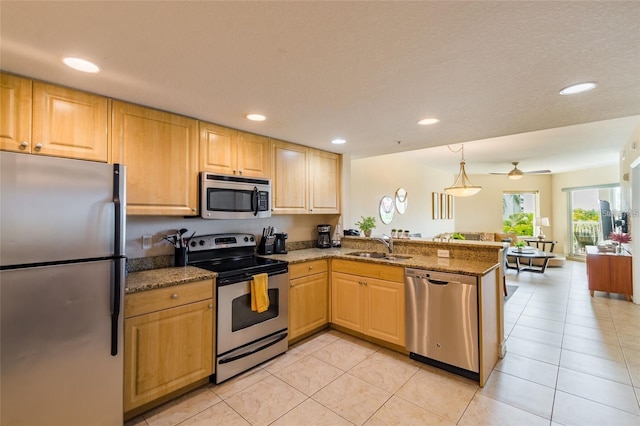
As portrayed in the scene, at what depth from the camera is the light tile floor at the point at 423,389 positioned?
197 cm

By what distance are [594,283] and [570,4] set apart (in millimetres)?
5230

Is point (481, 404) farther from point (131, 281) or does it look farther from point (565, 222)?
point (565, 222)

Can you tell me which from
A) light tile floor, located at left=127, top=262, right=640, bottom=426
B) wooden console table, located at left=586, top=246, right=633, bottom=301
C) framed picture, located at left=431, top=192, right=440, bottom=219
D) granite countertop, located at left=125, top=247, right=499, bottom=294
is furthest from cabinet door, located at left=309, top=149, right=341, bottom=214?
framed picture, located at left=431, top=192, right=440, bottom=219

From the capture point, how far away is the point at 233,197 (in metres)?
2.79

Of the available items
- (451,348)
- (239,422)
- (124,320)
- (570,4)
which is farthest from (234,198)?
(570,4)

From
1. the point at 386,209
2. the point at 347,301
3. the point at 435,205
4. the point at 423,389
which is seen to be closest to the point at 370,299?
the point at 347,301

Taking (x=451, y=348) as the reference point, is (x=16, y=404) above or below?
above

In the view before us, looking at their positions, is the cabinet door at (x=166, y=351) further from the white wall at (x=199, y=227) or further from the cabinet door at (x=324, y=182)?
the cabinet door at (x=324, y=182)

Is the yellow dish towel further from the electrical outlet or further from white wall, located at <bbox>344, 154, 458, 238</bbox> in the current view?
white wall, located at <bbox>344, 154, 458, 238</bbox>

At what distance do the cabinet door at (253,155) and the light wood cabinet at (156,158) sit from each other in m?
0.47

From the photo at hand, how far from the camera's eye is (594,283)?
4.66m

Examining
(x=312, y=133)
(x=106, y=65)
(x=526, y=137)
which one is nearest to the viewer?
(x=106, y=65)

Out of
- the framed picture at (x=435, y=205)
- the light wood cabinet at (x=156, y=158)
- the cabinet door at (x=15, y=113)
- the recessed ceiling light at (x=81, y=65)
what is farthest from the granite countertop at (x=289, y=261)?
the framed picture at (x=435, y=205)

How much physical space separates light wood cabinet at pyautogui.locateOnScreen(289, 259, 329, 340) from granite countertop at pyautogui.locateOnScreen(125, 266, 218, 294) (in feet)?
3.02
